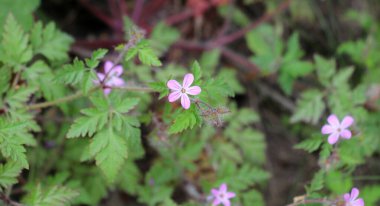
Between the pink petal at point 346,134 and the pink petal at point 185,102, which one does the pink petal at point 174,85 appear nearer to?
the pink petal at point 185,102

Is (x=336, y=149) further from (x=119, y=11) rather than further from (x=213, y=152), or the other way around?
(x=119, y=11)

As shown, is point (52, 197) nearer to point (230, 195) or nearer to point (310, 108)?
point (230, 195)

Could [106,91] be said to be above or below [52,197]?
above

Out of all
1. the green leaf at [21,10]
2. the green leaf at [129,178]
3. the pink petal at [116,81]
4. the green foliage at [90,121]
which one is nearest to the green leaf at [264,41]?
the green leaf at [129,178]

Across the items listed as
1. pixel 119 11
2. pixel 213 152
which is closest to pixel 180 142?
pixel 213 152

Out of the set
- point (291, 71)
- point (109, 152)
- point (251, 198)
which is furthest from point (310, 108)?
point (109, 152)

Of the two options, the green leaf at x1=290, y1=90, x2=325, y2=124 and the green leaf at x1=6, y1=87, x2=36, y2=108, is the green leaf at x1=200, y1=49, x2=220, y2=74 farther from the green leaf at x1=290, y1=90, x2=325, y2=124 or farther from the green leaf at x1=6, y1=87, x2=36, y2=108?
the green leaf at x1=6, y1=87, x2=36, y2=108
